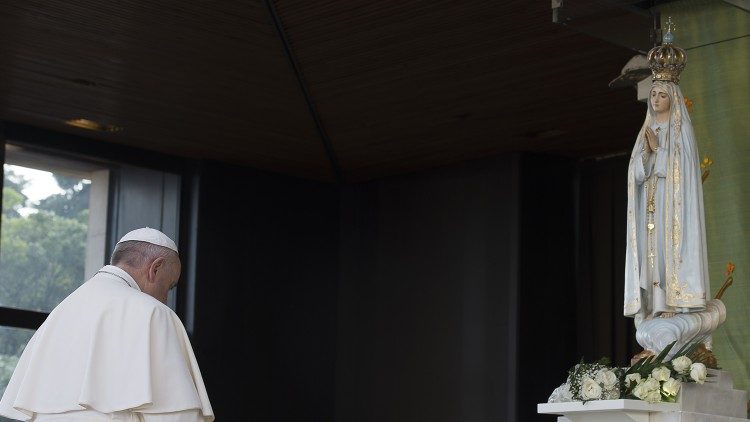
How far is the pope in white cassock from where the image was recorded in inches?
184

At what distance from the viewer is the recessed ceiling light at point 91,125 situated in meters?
9.61

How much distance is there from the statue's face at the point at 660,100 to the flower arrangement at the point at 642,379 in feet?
2.90

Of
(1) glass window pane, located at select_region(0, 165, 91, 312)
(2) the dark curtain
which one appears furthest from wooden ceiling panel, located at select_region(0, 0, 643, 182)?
(1) glass window pane, located at select_region(0, 165, 91, 312)

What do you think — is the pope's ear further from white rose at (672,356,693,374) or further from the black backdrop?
the black backdrop

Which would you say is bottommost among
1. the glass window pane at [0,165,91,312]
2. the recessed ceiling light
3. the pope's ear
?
the pope's ear

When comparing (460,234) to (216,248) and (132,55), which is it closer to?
(216,248)

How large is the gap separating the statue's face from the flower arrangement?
885mm

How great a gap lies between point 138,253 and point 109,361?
44 cm

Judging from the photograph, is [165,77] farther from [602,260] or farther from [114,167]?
[602,260]

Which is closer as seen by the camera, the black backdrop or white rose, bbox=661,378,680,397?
white rose, bbox=661,378,680,397

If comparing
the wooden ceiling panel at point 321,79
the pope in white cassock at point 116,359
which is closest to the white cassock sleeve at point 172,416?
the pope in white cassock at point 116,359

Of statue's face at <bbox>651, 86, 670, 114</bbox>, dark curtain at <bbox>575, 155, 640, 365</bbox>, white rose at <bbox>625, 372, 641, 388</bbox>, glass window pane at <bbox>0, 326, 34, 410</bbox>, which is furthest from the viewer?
dark curtain at <bbox>575, 155, 640, 365</bbox>

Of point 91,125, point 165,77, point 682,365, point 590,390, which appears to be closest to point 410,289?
point 91,125

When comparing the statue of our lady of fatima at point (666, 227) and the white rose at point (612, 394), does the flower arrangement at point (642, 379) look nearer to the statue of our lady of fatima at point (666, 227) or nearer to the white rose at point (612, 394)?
the white rose at point (612, 394)
